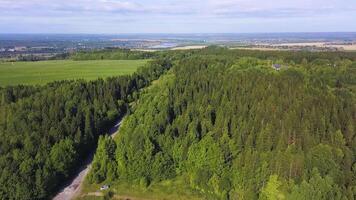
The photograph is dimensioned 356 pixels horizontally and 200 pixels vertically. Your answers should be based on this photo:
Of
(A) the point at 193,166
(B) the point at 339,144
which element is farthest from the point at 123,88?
(B) the point at 339,144

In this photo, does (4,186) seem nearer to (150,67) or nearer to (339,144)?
(339,144)

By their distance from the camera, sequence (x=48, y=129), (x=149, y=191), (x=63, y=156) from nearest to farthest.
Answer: (x=149, y=191) < (x=63, y=156) < (x=48, y=129)

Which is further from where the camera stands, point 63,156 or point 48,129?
point 48,129

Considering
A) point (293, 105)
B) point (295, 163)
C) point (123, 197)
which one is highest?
point (293, 105)

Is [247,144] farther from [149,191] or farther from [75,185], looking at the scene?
[75,185]

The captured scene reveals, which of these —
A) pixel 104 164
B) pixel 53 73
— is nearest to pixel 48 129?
pixel 104 164

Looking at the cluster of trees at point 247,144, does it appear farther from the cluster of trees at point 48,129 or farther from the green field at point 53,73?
the green field at point 53,73
